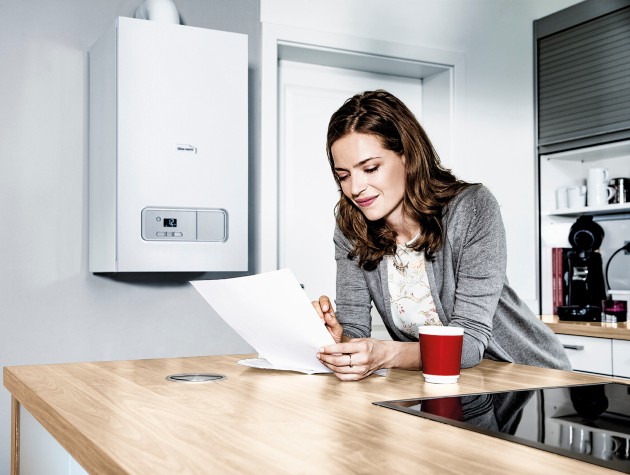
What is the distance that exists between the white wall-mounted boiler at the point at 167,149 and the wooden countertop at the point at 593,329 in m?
1.33

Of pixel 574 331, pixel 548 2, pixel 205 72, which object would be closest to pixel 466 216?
pixel 205 72

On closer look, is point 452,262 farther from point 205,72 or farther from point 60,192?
point 60,192

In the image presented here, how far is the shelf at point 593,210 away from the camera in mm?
3034

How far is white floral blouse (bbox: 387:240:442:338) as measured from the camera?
5.25 ft

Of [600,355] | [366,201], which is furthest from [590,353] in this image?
[366,201]

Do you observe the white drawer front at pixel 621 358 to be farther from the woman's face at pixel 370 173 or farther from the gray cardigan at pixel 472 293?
the woman's face at pixel 370 173

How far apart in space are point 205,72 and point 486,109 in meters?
1.49

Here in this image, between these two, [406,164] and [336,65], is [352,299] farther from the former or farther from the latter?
[336,65]

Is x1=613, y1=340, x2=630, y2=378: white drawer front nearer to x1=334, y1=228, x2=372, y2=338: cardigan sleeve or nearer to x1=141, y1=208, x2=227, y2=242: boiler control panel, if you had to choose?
x1=334, y1=228, x2=372, y2=338: cardigan sleeve

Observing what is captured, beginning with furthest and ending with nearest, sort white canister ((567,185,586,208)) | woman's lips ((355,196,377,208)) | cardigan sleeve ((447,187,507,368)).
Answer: white canister ((567,185,586,208)) → woman's lips ((355,196,377,208)) → cardigan sleeve ((447,187,507,368))

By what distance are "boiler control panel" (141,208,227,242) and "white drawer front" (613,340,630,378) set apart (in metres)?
1.50

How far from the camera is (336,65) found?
3146 mm

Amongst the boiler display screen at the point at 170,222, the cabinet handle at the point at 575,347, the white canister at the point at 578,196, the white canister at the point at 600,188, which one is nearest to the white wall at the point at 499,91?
the white canister at the point at 578,196

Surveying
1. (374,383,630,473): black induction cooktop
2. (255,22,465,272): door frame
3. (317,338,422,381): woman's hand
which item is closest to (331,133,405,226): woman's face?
(317,338,422,381): woman's hand
